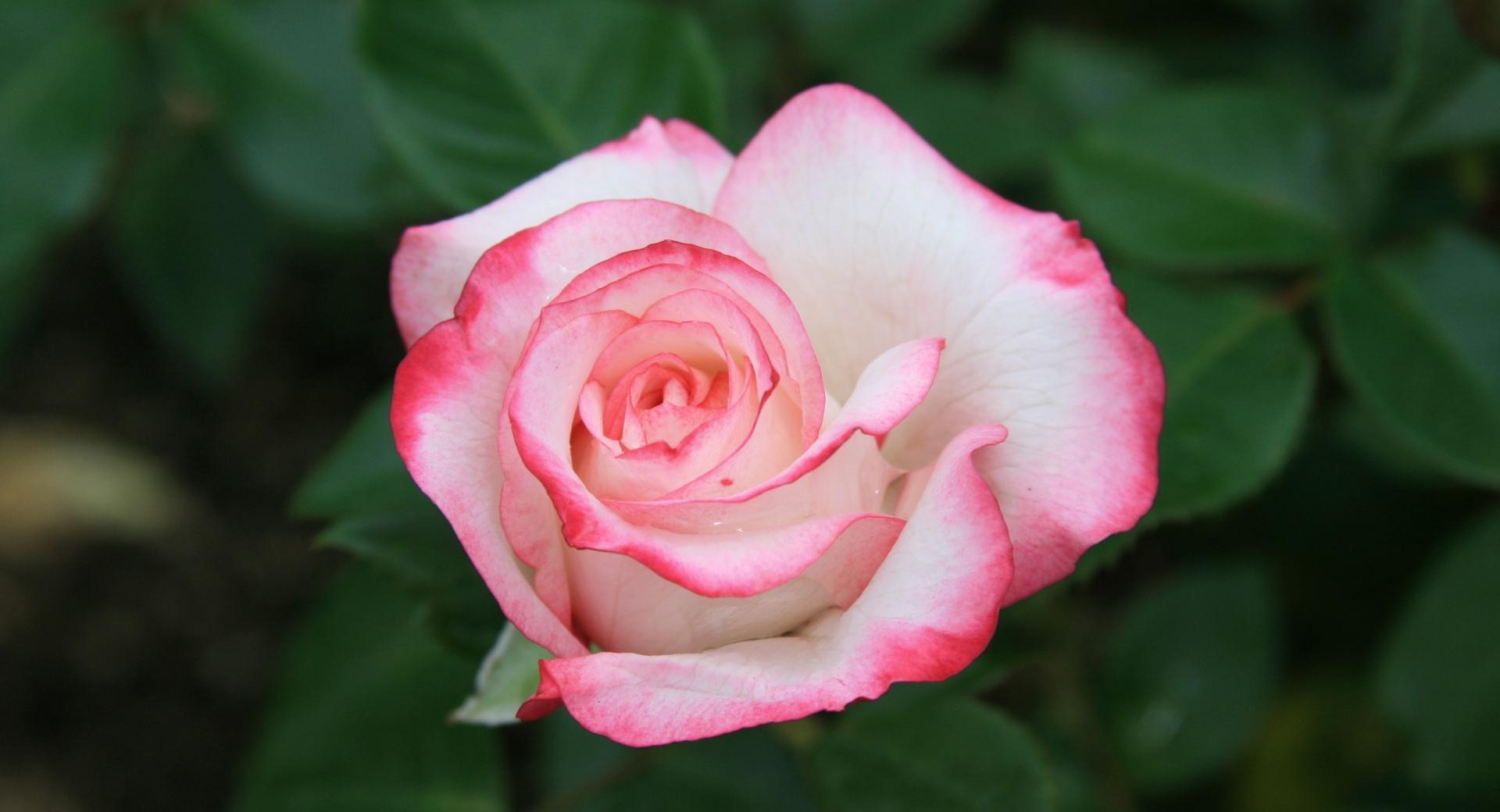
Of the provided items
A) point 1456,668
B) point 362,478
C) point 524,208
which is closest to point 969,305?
point 524,208

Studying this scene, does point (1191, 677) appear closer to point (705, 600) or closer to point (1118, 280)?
point (1118, 280)

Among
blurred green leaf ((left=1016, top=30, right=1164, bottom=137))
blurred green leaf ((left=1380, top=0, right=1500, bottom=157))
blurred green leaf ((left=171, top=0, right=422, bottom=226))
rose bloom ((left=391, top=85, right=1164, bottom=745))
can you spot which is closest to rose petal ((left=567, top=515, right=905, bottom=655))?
rose bloom ((left=391, top=85, right=1164, bottom=745))

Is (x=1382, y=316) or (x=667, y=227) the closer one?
(x=667, y=227)

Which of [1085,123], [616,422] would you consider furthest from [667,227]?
[1085,123]

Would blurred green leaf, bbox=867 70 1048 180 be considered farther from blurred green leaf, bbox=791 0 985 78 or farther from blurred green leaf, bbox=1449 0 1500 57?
blurred green leaf, bbox=1449 0 1500 57

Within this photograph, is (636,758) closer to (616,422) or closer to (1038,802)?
(1038,802)

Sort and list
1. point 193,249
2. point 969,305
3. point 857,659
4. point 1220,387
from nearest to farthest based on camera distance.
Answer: point 857,659 → point 969,305 → point 1220,387 → point 193,249

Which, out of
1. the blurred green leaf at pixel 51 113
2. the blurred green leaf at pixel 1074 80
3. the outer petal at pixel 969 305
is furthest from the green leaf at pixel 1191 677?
the blurred green leaf at pixel 51 113
